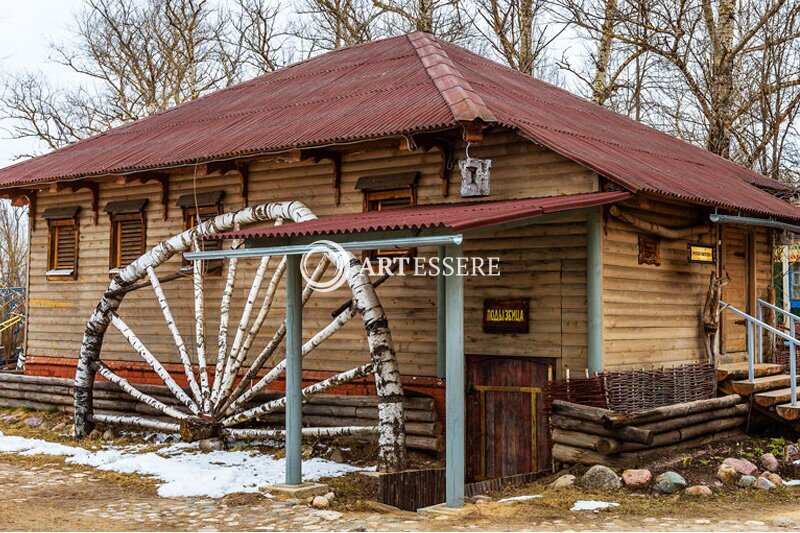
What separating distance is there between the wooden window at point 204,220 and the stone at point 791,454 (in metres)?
8.40

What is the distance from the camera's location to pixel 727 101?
20406mm

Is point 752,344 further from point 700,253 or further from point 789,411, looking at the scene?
point 700,253

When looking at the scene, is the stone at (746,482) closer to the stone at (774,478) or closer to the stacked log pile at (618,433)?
the stone at (774,478)

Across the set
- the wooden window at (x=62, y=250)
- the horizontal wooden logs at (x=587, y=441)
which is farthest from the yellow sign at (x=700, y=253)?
the wooden window at (x=62, y=250)

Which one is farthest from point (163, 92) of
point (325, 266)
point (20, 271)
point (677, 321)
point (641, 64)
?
point (677, 321)

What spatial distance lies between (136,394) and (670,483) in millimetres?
7919

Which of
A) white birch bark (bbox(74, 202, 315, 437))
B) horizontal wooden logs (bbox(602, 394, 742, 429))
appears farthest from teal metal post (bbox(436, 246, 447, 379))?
white birch bark (bbox(74, 202, 315, 437))

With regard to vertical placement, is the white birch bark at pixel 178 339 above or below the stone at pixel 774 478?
above

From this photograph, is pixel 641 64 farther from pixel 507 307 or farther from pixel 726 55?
pixel 507 307

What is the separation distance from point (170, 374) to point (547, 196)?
701 centimetres

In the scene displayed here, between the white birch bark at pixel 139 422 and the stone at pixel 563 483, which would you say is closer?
the stone at pixel 563 483

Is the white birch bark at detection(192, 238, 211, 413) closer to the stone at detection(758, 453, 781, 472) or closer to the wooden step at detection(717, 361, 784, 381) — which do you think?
the wooden step at detection(717, 361, 784, 381)

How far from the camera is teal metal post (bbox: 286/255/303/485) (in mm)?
10438

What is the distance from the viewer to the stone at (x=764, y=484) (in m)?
10.2
